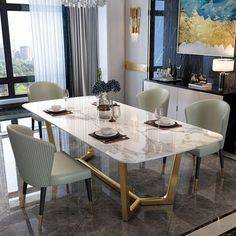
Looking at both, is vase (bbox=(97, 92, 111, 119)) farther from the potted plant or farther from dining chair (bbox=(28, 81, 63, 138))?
dining chair (bbox=(28, 81, 63, 138))

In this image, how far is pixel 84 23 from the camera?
6.70m

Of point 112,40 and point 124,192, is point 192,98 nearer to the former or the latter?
point 124,192

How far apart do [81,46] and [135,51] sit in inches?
51.0

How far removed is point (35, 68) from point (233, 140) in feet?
13.9

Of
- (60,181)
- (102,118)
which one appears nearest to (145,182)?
(102,118)

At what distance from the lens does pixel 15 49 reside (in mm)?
6570

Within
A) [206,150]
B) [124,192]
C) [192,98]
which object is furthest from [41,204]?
[192,98]

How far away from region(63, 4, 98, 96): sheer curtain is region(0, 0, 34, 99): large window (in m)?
0.82

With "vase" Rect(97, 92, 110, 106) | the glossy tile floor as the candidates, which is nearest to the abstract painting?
the glossy tile floor

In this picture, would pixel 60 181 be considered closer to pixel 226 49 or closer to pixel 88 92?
pixel 226 49

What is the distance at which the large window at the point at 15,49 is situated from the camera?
6.35 m

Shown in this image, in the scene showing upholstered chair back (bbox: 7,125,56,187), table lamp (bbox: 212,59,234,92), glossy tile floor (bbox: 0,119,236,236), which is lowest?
glossy tile floor (bbox: 0,119,236,236)

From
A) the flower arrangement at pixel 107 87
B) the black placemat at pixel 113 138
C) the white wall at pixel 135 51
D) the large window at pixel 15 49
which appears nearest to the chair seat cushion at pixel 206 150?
the black placemat at pixel 113 138

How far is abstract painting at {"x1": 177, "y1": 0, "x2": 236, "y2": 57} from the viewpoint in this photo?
4285 mm
